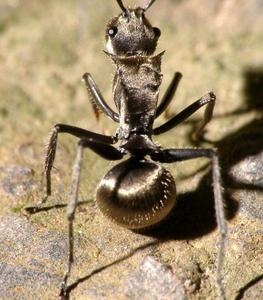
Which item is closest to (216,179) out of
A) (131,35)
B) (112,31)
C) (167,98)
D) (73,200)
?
(73,200)

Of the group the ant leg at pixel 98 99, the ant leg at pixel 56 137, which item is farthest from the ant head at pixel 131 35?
the ant leg at pixel 56 137

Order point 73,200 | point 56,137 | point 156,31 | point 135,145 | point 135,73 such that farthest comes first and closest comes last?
A: point 156,31 < point 135,73 < point 135,145 < point 56,137 < point 73,200

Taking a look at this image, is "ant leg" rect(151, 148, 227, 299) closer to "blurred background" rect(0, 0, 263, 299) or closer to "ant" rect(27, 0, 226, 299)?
"ant" rect(27, 0, 226, 299)

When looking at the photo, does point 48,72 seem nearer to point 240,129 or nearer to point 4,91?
point 4,91

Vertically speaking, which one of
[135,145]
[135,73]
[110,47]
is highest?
[110,47]

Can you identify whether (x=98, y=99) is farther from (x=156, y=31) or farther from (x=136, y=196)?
(x=136, y=196)

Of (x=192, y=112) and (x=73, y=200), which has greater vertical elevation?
(x=192, y=112)

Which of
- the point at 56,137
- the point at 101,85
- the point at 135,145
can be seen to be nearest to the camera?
the point at 56,137

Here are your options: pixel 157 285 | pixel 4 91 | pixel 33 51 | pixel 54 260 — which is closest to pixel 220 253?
pixel 157 285
